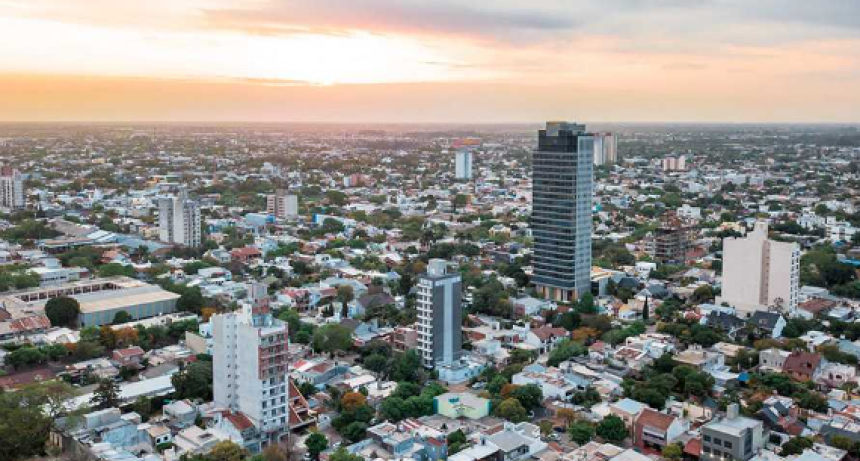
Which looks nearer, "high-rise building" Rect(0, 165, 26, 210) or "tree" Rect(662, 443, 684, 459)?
"tree" Rect(662, 443, 684, 459)

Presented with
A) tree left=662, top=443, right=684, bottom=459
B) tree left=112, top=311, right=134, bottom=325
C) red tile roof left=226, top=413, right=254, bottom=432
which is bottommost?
tree left=662, top=443, right=684, bottom=459

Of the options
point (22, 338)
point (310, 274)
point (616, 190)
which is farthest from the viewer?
point (616, 190)

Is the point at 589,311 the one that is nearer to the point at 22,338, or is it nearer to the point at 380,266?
the point at 380,266

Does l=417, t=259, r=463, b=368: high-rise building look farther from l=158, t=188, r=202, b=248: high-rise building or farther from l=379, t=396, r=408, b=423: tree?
l=158, t=188, r=202, b=248: high-rise building

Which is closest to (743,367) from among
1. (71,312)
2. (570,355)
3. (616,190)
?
(570,355)

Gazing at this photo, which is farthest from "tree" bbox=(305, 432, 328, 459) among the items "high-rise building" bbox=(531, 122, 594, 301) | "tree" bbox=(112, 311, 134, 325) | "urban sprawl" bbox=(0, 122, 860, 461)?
"high-rise building" bbox=(531, 122, 594, 301)

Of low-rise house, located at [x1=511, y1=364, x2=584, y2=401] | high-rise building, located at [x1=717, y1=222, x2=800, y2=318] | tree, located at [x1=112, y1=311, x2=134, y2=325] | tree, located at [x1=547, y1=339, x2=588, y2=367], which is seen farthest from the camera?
high-rise building, located at [x1=717, y1=222, x2=800, y2=318]

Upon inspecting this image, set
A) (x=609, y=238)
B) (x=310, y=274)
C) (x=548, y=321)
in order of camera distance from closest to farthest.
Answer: (x=548, y=321), (x=310, y=274), (x=609, y=238)
